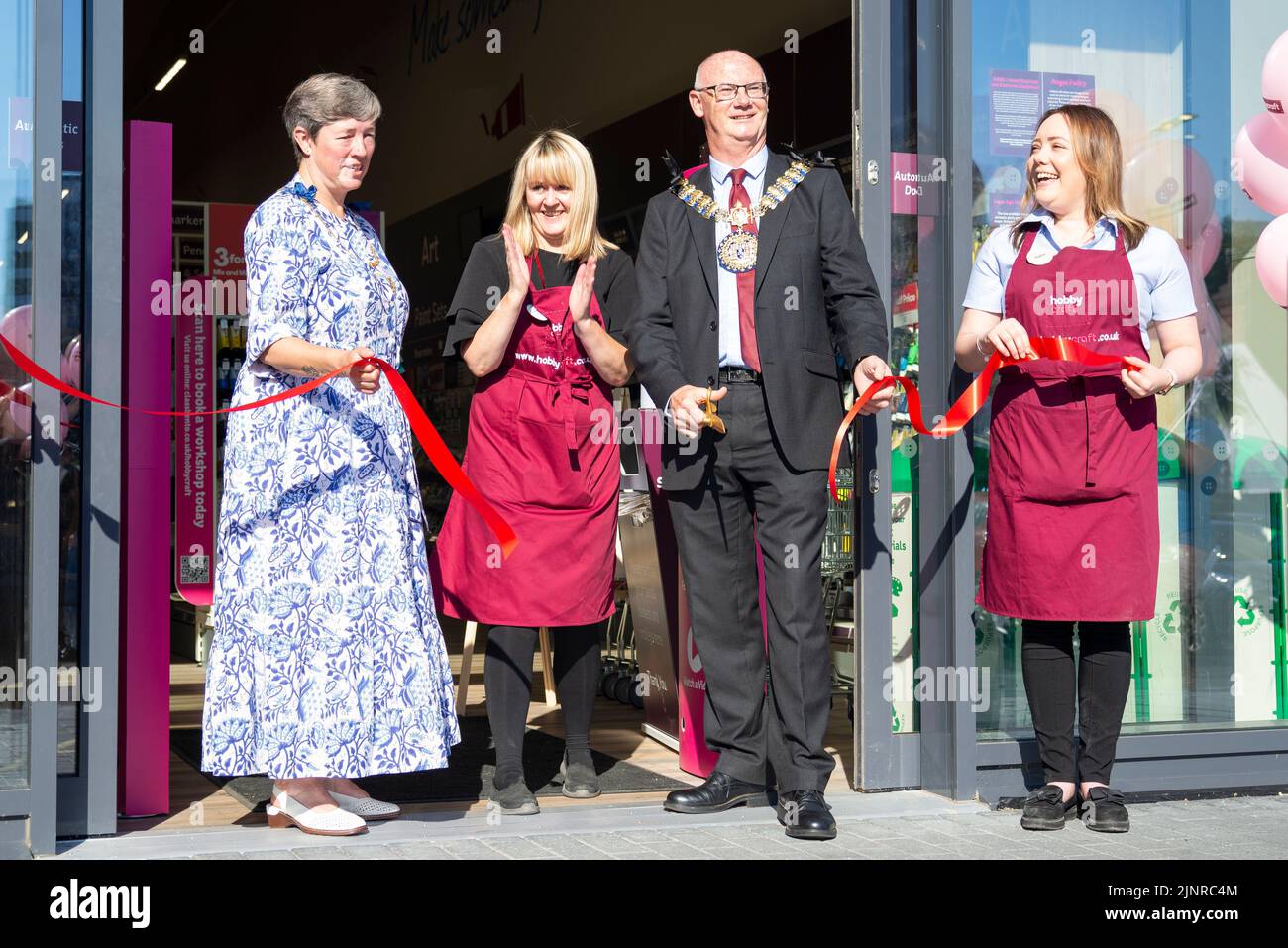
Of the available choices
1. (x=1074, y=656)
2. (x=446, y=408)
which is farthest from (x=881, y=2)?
(x=446, y=408)

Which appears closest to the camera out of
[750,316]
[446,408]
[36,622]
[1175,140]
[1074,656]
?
[36,622]

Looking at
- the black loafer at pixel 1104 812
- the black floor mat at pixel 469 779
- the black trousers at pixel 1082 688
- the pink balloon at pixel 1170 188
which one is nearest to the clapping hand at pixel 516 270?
the black floor mat at pixel 469 779

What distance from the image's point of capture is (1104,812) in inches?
151

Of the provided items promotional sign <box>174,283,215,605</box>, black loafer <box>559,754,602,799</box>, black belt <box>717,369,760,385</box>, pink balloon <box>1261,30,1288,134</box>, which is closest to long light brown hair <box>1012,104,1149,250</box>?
pink balloon <box>1261,30,1288,134</box>

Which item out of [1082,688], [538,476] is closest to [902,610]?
[1082,688]

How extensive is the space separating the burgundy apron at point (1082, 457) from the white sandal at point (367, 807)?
66.7 inches

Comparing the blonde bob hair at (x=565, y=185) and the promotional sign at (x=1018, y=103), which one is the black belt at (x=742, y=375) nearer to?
the blonde bob hair at (x=565, y=185)

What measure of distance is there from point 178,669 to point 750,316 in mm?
4800

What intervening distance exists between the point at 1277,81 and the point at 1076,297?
3.48 ft

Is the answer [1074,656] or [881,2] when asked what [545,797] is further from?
[881,2]

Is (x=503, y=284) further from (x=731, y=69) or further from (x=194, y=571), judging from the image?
(x=194, y=571)

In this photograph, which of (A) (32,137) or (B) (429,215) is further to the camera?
(B) (429,215)

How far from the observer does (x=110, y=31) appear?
12.0ft

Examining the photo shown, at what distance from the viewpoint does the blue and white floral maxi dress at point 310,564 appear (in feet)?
11.5
